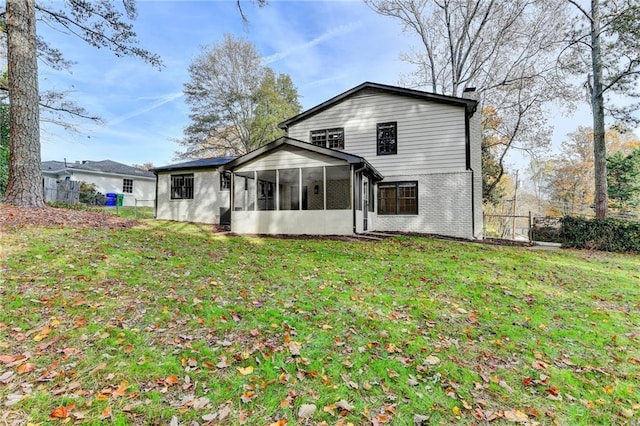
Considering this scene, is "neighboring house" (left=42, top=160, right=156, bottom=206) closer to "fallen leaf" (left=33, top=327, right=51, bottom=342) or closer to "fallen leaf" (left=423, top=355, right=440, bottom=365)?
"fallen leaf" (left=33, top=327, right=51, bottom=342)

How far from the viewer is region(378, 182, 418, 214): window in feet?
44.7

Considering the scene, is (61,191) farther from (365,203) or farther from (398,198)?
(398,198)

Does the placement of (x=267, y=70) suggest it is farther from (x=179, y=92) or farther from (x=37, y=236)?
(x=37, y=236)

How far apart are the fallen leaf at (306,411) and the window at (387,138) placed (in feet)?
41.9

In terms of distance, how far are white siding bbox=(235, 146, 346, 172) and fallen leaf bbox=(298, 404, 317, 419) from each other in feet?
29.6

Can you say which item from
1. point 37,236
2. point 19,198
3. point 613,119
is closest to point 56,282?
point 37,236

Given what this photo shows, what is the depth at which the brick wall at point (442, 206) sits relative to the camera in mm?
12742

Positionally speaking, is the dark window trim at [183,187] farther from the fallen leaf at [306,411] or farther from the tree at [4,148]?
the fallen leaf at [306,411]

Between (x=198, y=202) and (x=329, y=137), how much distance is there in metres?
8.29

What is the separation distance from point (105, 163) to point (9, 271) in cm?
2947

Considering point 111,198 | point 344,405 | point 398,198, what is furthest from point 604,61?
point 111,198

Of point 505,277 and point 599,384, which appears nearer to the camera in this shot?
point 599,384

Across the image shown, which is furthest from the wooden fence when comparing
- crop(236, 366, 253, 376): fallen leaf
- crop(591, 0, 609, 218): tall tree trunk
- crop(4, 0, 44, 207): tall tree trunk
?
crop(591, 0, 609, 218): tall tree trunk

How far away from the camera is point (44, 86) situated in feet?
35.4
